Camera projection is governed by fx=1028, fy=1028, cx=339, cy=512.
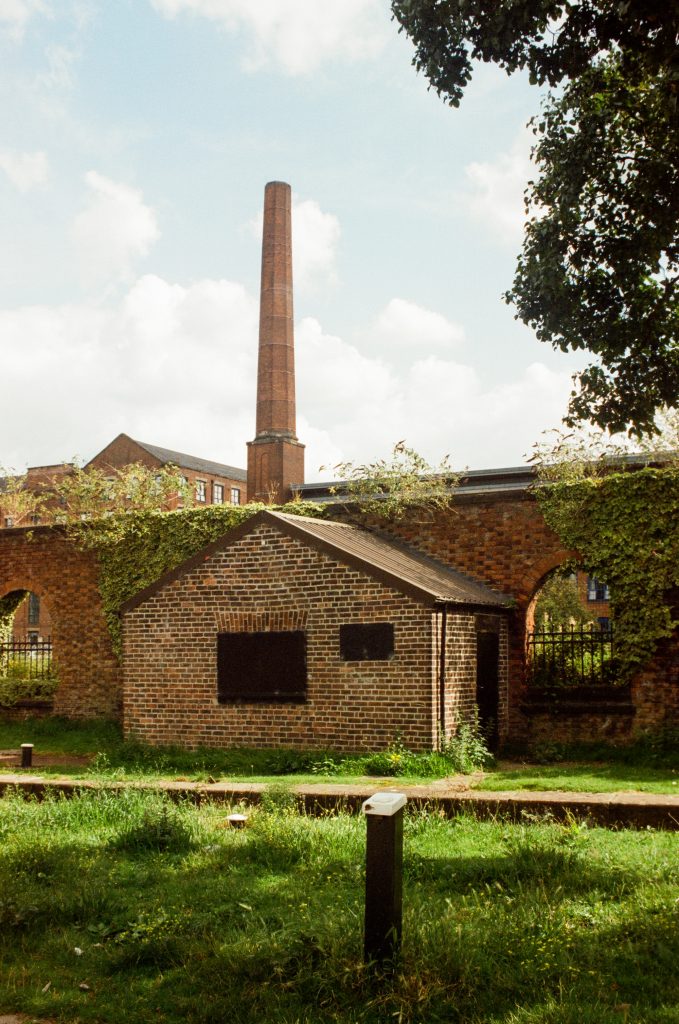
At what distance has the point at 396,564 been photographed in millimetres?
15117

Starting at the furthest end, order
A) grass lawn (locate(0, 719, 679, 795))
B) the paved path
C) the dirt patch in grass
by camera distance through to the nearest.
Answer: the dirt patch in grass, grass lawn (locate(0, 719, 679, 795)), the paved path

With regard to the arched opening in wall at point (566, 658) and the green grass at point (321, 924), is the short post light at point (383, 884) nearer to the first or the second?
the green grass at point (321, 924)

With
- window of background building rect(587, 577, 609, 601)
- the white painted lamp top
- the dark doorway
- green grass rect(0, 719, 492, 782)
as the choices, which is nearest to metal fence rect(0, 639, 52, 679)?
green grass rect(0, 719, 492, 782)

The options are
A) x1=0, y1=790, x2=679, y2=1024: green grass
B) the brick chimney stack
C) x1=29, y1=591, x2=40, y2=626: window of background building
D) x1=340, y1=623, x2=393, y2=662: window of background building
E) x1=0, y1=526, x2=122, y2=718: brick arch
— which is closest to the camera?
x1=0, y1=790, x2=679, y2=1024: green grass

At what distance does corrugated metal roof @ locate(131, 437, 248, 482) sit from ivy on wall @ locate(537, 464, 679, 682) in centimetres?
4572

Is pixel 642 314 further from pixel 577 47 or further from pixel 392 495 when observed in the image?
pixel 392 495

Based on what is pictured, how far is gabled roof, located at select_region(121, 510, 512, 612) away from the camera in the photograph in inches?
539

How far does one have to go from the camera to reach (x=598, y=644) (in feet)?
54.3

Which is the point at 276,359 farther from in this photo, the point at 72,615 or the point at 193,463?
the point at 193,463

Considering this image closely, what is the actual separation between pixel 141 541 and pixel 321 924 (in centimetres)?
1456

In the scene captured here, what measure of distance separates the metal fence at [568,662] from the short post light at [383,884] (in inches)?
443

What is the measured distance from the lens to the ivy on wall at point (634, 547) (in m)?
15.1

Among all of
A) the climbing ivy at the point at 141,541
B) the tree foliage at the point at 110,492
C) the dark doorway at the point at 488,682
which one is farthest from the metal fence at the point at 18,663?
the dark doorway at the point at 488,682

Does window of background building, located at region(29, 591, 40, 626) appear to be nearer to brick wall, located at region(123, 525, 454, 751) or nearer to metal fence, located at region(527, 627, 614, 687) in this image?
brick wall, located at region(123, 525, 454, 751)
